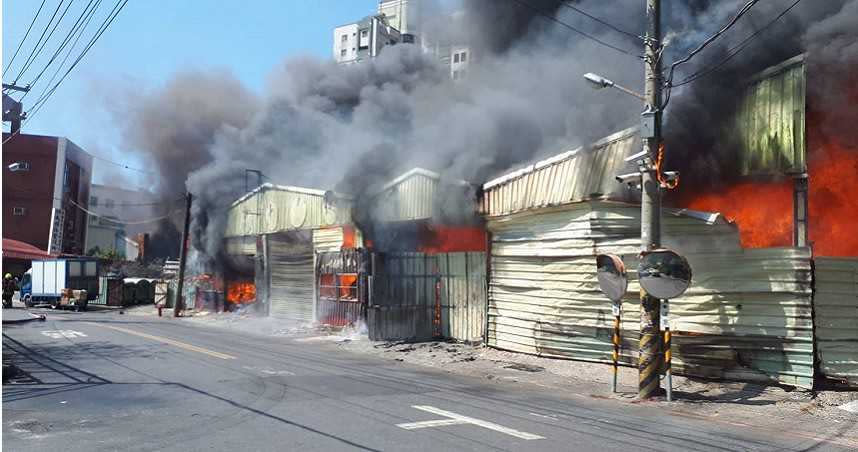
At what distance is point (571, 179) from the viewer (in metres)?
13.1

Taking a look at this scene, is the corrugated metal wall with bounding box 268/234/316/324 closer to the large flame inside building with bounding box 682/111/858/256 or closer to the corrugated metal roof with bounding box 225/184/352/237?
the corrugated metal roof with bounding box 225/184/352/237

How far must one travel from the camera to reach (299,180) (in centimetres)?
2978

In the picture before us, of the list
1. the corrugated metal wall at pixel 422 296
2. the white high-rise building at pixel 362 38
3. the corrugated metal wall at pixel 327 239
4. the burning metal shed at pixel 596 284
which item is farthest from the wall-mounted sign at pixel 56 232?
the burning metal shed at pixel 596 284

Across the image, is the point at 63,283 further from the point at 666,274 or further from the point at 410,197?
the point at 666,274

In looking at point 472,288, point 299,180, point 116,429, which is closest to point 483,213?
point 472,288

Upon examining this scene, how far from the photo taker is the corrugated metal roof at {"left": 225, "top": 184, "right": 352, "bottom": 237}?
22.6 meters

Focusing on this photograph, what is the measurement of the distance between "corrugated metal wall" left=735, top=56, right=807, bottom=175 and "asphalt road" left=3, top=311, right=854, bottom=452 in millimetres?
4813

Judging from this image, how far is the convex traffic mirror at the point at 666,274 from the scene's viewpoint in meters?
9.52

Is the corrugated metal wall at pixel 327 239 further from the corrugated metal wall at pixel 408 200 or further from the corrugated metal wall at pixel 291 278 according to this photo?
the corrugated metal wall at pixel 408 200

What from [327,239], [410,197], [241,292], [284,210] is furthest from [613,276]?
[241,292]

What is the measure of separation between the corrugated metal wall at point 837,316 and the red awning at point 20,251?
4882 cm

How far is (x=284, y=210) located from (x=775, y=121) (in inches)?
761

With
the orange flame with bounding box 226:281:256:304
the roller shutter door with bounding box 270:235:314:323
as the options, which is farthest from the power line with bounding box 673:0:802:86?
the orange flame with bounding box 226:281:256:304

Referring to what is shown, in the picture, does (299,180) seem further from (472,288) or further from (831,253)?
(831,253)
